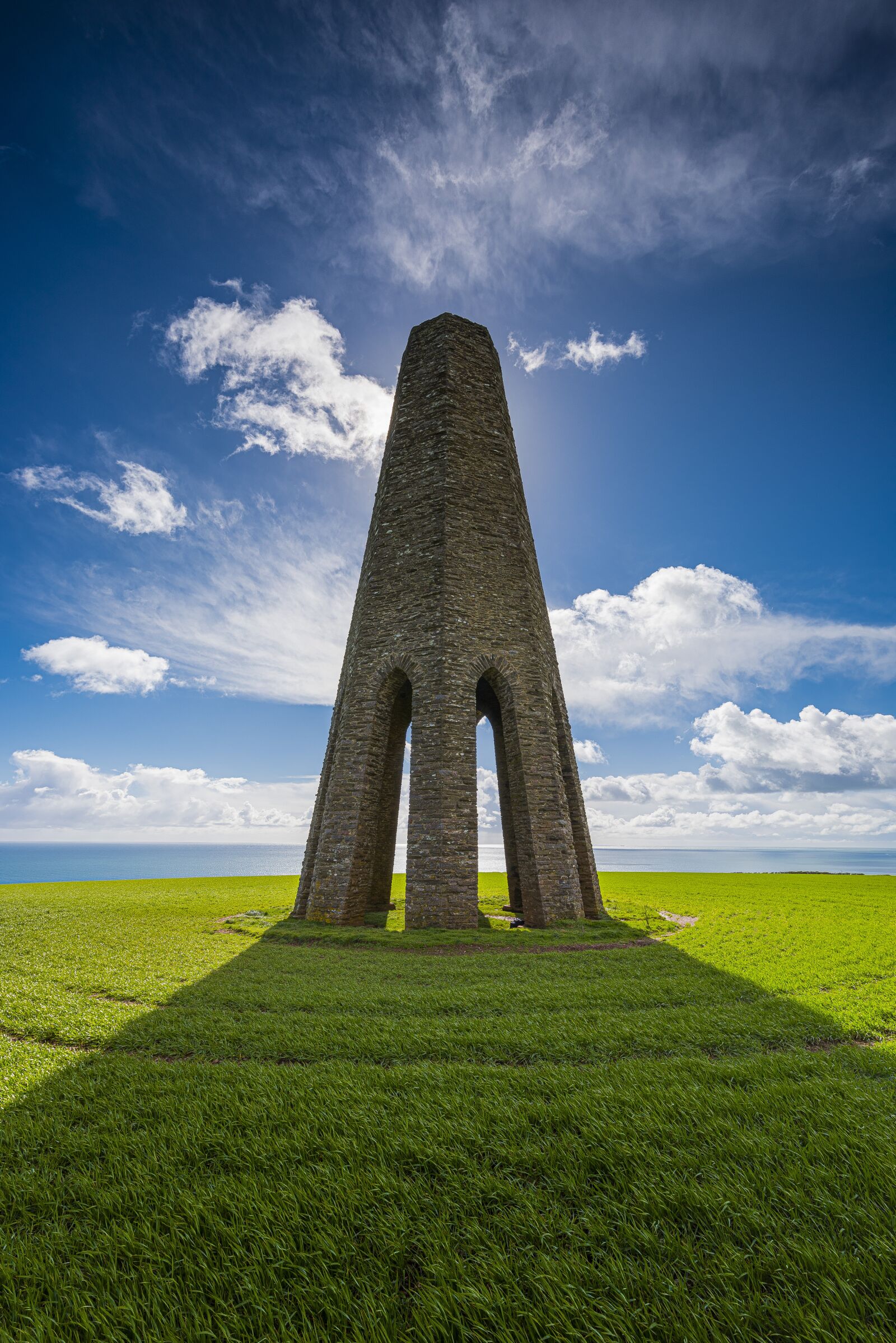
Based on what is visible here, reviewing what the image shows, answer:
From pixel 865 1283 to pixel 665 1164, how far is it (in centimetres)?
121

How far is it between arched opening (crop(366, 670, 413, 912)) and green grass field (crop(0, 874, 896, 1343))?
35.0 ft

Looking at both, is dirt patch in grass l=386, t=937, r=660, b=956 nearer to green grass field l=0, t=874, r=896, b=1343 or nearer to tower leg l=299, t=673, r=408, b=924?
tower leg l=299, t=673, r=408, b=924

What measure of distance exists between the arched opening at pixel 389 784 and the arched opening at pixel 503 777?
9.77ft

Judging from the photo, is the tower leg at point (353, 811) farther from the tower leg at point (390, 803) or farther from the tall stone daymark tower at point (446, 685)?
the tower leg at point (390, 803)

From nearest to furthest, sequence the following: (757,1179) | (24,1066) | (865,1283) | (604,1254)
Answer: (865,1283) < (604,1254) < (757,1179) < (24,1066)

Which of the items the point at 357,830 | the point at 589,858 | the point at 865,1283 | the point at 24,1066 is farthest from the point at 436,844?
the point at 865,1283

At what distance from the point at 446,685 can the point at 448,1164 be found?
1412 centimetres

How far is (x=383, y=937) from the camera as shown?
1424 centimetres

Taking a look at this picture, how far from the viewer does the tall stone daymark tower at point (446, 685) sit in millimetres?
16641

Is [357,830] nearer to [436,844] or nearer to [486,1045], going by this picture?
[436,844]

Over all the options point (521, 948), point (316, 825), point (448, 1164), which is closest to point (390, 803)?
point (316, 825)

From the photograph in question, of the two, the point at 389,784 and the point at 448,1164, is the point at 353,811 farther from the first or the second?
the point at 448,1164

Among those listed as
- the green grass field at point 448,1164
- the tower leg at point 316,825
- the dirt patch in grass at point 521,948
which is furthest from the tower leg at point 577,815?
the green grass field at point 448,1164

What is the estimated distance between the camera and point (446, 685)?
17.4 meters
